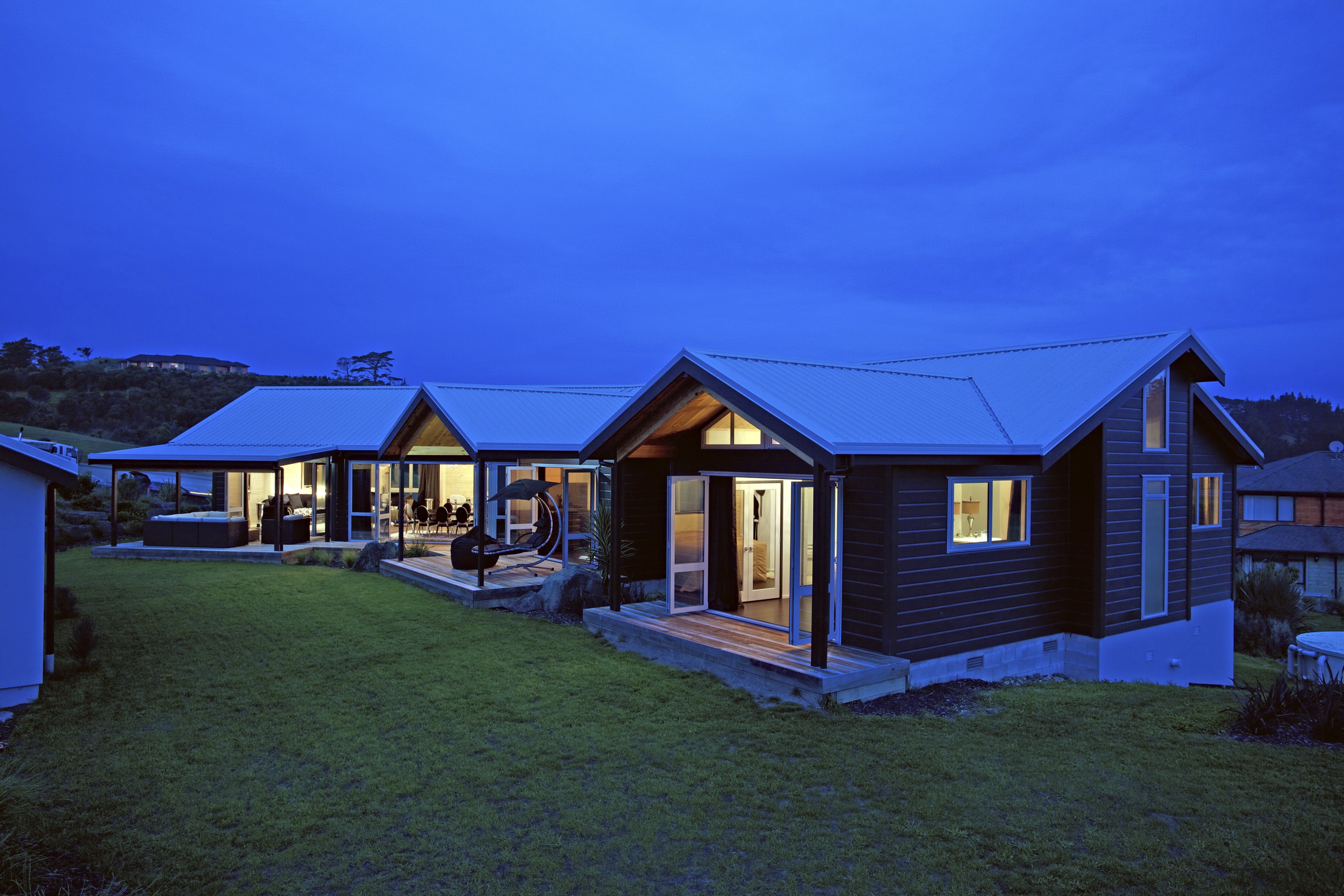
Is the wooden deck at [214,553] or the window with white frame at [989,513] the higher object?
the window with white frame at [989,513]

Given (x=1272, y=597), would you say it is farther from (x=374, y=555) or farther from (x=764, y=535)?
(x=374, y=555)

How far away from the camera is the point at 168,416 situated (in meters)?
44.0

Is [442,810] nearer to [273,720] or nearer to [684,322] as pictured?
[273,720]

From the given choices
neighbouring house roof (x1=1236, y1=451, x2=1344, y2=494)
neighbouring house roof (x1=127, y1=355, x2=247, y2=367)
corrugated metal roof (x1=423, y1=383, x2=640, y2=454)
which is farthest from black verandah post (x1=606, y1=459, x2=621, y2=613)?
neighbouring house roof (x1=127, y1=355, x2=247, y2=367)

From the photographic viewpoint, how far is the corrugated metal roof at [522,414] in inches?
548

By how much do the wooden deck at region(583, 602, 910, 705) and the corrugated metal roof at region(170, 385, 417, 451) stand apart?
11123 millimetres

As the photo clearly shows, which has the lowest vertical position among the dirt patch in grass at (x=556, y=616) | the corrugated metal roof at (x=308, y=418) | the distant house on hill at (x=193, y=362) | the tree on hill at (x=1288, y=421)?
the dirt patch in grass at (x=556, y=616)

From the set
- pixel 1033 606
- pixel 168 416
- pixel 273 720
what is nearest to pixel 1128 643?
pixel 1033 606

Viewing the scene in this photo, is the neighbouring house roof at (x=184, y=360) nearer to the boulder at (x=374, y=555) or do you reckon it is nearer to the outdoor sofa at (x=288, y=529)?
the outdoor sofa at (x=288, y=529)

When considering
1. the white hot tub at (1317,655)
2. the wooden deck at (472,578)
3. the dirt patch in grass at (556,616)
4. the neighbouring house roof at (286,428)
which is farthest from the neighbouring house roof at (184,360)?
the white hot tub at (1317,655)

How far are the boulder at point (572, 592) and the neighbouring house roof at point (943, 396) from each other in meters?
2.73

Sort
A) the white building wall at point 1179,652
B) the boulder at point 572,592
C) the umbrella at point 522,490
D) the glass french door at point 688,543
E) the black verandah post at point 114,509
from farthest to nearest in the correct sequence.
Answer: the black verandah post at point 114,509 < the umbrella at point 522,490 < the boulder at point 572,592 < the glass french door at point 688,543 < the white building wall at point 1179,652

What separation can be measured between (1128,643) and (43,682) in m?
12.4

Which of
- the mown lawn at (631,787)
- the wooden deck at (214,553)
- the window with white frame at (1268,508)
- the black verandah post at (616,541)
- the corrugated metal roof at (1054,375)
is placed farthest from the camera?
the window with white frame at (1268,508)
